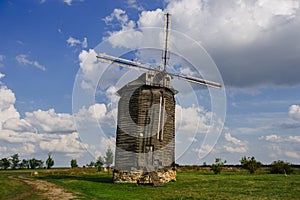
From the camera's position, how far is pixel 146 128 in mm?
31656

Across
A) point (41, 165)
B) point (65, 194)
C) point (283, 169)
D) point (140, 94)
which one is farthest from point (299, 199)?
point (41, 165)

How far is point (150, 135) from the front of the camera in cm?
3158

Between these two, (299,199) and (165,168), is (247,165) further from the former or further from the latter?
(299,199)

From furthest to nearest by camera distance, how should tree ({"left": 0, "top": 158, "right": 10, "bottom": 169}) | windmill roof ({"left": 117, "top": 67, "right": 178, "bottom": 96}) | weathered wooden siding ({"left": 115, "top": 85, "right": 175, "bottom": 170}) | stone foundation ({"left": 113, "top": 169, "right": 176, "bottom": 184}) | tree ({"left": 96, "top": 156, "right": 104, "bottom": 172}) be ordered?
tree ({"left": 0, "top": 158, "right": 10, "bottom": 169}), tree ({"left": 96, "top": 156, "right": 104, "bottom": 172}), windmill roof ({"left": 117, "top": 67, "right": 178, "bottom": 96}), weathered wooden siding ({"left": 115, "top": 85, "right": 175, "bottom": 170}), stone foundation ({"left": 113, "top": 169, "right": 176, "bottom": 184})

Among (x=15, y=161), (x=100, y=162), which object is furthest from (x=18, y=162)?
(x=100, y=162)

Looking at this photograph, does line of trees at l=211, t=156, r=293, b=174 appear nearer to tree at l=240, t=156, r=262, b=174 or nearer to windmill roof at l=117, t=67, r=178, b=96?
tree at l=240, t=156, r=262, b=174

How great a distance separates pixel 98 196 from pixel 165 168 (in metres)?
10.6

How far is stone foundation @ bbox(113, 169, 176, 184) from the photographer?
3073 cm

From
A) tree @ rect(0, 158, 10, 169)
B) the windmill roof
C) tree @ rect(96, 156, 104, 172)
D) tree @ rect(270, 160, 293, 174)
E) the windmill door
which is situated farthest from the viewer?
tree @ rect(0, 158, 10, 169)

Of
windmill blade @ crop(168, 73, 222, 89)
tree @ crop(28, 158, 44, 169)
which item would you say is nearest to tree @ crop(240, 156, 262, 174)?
windmill blade @ crop(168, 73, 222, 89)

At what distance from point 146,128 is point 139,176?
14.5ft

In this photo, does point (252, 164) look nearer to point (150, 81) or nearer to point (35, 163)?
point (150, 81)

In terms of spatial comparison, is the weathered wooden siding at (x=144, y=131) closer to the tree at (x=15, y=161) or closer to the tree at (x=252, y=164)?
the tree at (x=252, y=164)

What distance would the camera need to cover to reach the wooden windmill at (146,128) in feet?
103
